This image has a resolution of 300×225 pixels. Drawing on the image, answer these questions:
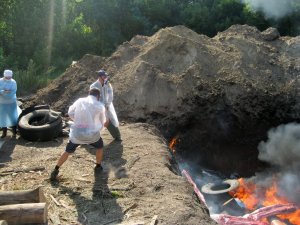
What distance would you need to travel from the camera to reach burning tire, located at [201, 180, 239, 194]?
10.7 metres

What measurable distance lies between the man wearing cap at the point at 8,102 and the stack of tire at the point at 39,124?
24 cm

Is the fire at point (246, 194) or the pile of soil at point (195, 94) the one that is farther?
the pile of soil at point (195, 94)

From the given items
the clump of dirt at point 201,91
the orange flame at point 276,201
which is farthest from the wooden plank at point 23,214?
the clump of dirt at point 201,91

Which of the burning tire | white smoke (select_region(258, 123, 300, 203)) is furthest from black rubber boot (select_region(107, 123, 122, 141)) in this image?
white smoke (select_region(258, 123, 300, 203))

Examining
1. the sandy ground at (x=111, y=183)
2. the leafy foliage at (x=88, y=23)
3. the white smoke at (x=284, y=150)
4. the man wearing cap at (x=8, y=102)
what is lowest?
the white smoke at (x=284, y=150)

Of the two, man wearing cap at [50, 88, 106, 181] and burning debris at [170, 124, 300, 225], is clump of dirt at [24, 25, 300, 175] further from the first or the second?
man wearing cap at [50, 88, 106, 181]

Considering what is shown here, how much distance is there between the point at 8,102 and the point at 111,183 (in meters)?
3.84

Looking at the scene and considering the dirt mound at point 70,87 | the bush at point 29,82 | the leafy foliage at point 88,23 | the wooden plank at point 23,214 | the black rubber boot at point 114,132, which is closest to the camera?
the wooden plank at point 23,214

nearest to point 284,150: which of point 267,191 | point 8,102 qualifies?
point 267,191

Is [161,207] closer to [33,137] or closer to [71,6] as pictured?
[33,137]

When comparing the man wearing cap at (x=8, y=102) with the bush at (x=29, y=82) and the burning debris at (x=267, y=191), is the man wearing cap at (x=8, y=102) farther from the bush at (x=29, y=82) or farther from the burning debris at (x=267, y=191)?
the bush at (x=29, y=82)

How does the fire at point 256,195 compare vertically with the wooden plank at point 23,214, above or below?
below

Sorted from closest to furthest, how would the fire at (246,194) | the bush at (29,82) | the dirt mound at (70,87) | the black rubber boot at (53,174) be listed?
1. the black rubber boot at (53,174)
2. the fire at (246,194)
3. the dirt mound at (70,87)
4. the bush at (29,82)

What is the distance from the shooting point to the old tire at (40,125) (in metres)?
9.91
